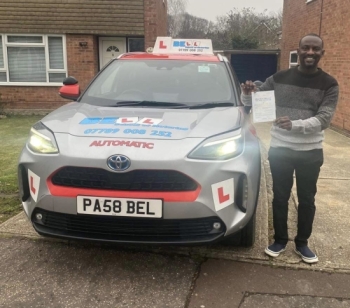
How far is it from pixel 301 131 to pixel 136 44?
10744mm

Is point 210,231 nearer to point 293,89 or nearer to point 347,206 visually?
point 293,89

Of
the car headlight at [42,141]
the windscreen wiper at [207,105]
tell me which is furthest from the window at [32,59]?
the car headlight at [42,141]

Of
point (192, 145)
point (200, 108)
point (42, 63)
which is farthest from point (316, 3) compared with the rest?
point (192, 145)

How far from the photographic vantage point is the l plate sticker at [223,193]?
2.57 metres

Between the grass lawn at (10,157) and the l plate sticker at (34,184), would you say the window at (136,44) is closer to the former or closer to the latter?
the grass lawn at (10,157)

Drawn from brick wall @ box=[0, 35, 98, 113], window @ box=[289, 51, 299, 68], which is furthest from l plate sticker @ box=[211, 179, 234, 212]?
window @ box=[289, 51, 299, 68]

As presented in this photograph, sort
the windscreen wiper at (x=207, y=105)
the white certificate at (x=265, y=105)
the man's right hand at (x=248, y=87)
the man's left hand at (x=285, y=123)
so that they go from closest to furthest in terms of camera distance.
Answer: the man's left hand at (x=285, y=123)
the white certificate at (x=265, y=105)
the man's right hand at (x=248, y=87)
the windscreen wiper at (x=207, y=105)

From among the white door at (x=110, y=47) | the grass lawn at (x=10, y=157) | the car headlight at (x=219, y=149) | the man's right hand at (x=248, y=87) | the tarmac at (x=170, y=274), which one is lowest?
the grass lawn at (x=10, y=157)

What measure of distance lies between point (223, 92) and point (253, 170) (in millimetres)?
1204

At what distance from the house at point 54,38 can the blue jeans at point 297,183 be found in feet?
32.4

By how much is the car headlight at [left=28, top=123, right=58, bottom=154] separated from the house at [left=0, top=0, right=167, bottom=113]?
9.79m

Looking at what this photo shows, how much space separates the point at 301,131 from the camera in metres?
2.85

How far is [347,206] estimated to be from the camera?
436 cm

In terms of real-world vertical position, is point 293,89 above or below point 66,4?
below
